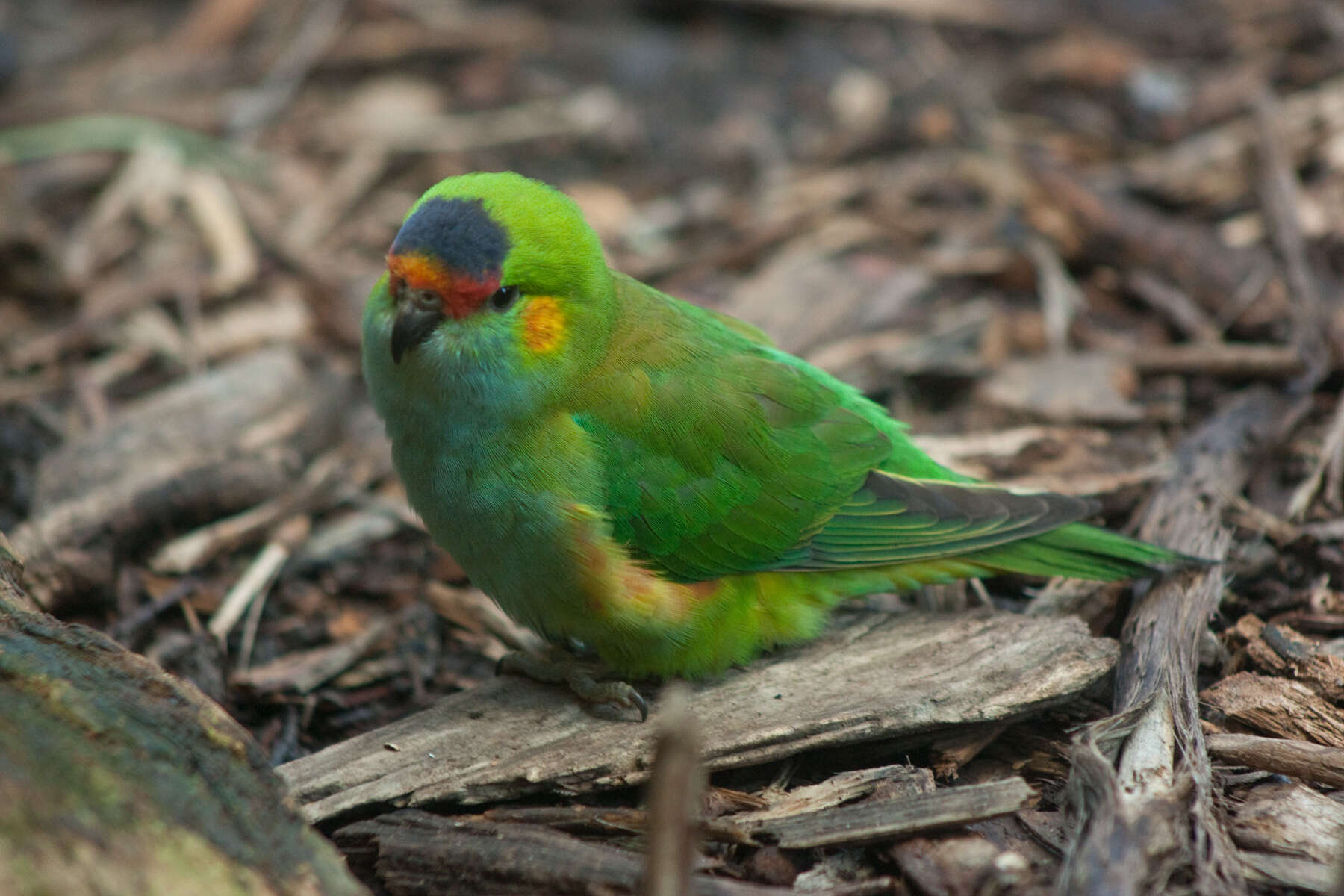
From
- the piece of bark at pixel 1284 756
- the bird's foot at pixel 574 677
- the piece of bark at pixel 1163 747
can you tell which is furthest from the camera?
the bird's foot at pixel 574 677

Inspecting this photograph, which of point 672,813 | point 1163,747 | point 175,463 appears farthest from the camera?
point 175,463

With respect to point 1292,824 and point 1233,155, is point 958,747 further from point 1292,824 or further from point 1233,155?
point 1233,155

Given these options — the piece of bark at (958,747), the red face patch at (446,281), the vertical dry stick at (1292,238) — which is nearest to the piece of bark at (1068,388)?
the vertical dry stick at (1292,238)

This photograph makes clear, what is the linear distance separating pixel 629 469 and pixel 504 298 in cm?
66

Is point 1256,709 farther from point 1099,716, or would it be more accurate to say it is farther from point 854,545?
point 854,545

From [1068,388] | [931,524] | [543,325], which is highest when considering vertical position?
[543,325]

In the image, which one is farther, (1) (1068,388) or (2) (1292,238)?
(2) (1292,238)

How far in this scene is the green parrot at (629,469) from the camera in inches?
136

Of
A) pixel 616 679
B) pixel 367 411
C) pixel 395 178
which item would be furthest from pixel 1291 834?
pixel 395 178

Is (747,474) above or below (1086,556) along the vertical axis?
above

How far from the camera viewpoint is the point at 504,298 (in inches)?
136

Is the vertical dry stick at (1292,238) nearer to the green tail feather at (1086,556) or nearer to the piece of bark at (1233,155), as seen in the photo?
the piece of bark at (1233,155)

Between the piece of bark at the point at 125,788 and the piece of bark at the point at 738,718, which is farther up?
the piece of bark at the point at 125,788

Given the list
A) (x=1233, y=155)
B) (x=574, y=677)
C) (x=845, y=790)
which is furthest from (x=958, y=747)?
(x=1233, y=155)
